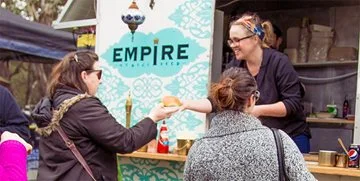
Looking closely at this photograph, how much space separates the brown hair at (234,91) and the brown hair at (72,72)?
1.03 meters

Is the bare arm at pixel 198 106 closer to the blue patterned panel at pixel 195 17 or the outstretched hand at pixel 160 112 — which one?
the outstretched hand at pixel 160 112

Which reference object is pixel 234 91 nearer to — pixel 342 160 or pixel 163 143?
pixel 342 160

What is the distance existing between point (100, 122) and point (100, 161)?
0.25 metres

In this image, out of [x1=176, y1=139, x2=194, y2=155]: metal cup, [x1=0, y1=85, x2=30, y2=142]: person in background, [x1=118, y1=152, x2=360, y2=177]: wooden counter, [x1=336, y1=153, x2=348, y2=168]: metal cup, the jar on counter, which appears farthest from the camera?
the jar on counter

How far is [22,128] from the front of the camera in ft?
15.4

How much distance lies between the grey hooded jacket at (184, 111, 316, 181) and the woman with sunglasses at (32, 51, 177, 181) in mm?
714

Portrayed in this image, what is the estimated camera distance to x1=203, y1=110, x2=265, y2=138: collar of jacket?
231 cm

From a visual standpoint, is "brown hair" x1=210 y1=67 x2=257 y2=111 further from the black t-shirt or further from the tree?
the tree

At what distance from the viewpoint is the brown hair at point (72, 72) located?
309cm

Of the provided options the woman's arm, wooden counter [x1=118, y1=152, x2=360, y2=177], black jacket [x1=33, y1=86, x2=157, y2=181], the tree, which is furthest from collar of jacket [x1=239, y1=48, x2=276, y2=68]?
the tree

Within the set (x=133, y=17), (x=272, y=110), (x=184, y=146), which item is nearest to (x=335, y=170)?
(x=272, y=110)

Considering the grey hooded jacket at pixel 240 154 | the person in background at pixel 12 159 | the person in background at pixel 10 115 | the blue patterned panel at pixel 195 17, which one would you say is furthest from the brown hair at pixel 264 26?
the person in background at pixel 10 115

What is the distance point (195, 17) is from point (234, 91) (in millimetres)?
1786

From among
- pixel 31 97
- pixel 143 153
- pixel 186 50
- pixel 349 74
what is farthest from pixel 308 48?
pixel 31 97
